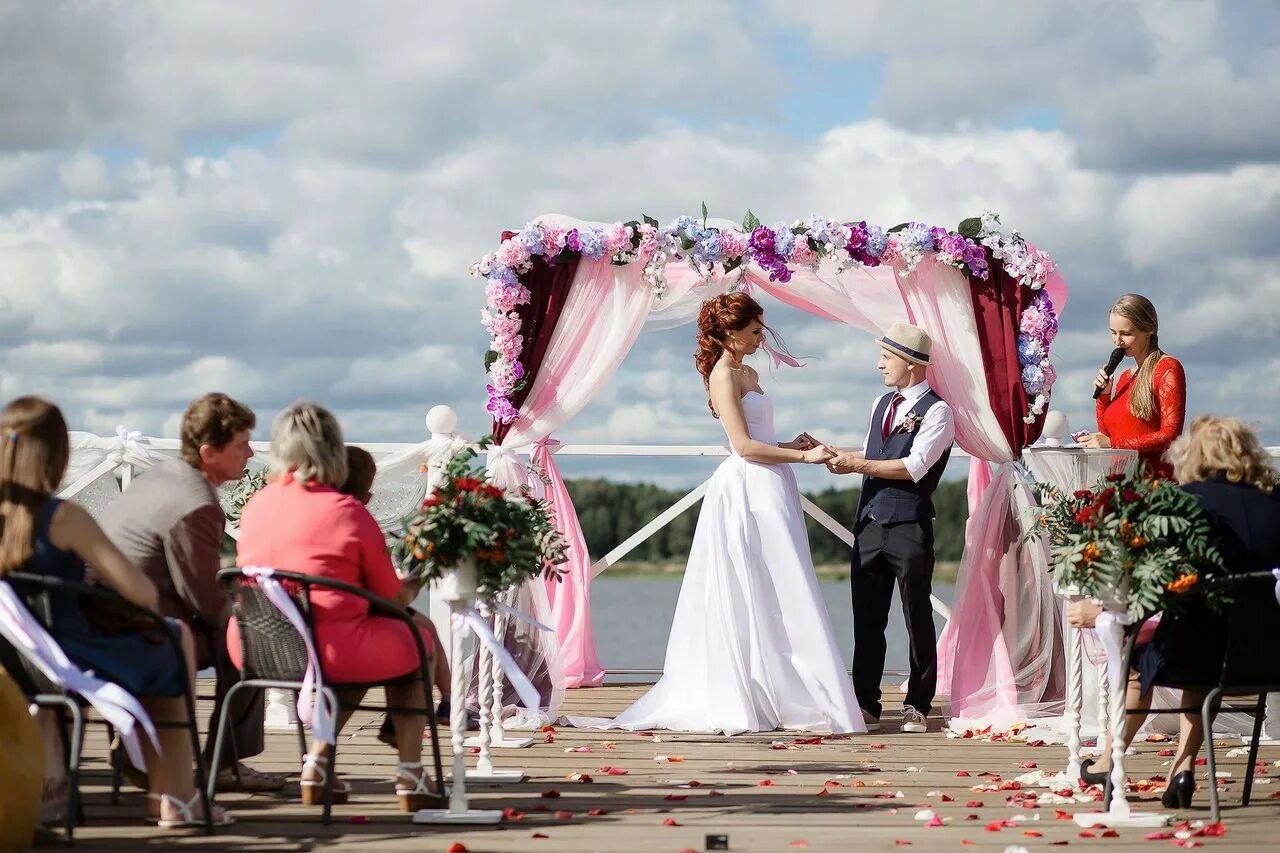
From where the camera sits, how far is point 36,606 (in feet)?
11.8

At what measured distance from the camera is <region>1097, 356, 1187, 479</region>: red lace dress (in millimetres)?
5734

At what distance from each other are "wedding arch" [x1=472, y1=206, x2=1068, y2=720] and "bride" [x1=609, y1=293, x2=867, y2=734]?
1.38 ft

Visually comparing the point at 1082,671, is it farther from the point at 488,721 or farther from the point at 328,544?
the point at 328,544

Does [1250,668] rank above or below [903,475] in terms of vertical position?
below

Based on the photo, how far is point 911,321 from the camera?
259 inches

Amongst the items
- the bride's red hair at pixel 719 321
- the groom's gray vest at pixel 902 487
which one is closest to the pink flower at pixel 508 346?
the bride's red hair at pixel 719 321

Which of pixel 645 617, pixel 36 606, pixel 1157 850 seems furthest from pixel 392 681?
pixel 645 617

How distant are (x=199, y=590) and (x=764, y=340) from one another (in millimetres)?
2891

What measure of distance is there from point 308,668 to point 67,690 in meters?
0.62

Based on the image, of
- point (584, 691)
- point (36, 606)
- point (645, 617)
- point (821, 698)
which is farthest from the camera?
point (645, 617)

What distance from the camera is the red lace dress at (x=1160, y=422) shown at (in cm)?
573

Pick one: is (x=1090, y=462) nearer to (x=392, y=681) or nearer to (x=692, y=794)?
(x=692, y=794)

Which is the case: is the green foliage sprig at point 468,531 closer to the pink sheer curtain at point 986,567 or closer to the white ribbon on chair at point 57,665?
the white ribbon on chair at point 57,665

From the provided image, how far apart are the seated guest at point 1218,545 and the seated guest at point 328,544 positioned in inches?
80.3
